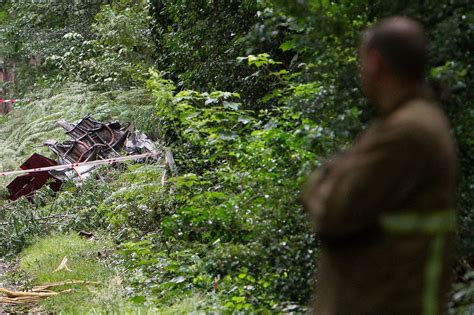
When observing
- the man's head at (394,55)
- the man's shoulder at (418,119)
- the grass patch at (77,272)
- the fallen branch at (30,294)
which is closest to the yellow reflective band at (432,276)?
the man's shoulder at (418,119)

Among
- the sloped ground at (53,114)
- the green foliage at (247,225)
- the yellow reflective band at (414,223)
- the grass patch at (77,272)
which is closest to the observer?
the yellow reflective band at (414,223)

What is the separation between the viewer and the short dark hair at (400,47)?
3467 mm

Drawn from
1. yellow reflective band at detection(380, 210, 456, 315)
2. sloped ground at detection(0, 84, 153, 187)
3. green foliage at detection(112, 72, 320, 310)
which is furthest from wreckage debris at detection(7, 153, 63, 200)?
yellow reflective band at detection(380, 210, 456, 315)

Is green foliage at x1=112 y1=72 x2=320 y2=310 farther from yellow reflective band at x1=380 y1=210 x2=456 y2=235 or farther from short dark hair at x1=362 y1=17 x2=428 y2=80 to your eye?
yellow reflective band at x1=380 y1=210 x2=456 y2=235

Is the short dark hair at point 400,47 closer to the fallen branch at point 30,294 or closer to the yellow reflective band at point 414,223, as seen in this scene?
the yellow reflective band at point 414,223

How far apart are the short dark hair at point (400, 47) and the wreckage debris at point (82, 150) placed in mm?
15365

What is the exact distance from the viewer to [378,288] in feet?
11.4

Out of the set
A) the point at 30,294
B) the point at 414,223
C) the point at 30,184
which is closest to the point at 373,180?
the point at 414,223

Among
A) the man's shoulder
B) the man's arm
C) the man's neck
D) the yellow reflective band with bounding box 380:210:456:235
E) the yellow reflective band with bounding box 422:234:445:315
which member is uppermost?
A: the man's neck

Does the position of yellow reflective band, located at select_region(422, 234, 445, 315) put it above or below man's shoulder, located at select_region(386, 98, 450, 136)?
below

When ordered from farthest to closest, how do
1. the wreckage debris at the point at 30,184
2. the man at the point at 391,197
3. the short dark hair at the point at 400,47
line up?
the wreckage debris at the point at 30,184, the short dark hair at the point at 400,47, the man at the point at 391,197

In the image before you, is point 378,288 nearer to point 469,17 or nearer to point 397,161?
point 397,161

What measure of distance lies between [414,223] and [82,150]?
19.3 meters

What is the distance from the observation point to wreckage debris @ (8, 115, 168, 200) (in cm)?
1994
